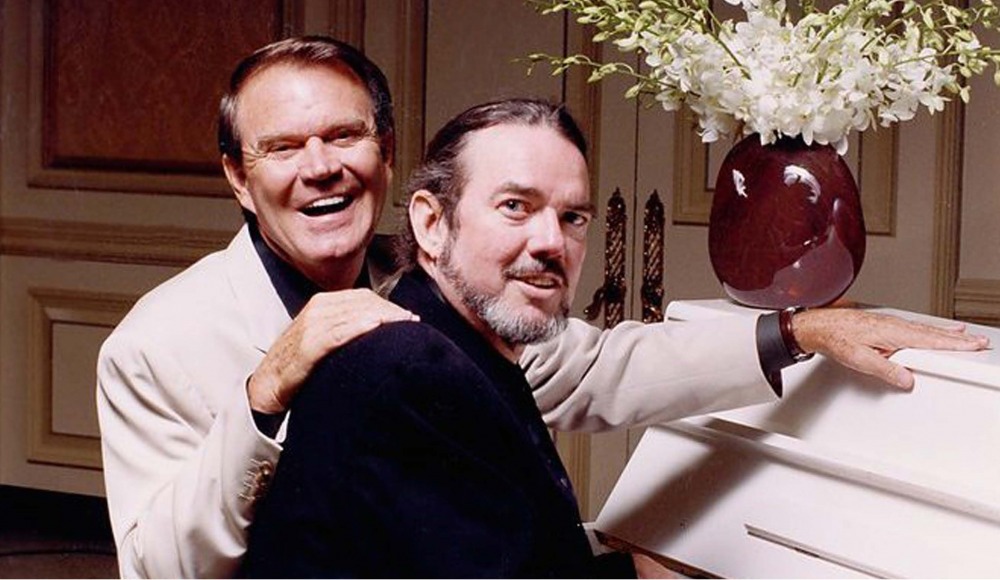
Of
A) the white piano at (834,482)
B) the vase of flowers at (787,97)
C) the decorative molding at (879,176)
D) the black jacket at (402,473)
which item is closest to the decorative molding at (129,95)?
the decorative molding at (879,176)

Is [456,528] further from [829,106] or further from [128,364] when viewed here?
[829,106]

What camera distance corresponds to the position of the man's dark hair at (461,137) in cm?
179

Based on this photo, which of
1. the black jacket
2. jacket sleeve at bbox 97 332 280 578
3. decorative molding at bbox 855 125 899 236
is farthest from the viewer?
decorative molding at bbox 855 125 899 236

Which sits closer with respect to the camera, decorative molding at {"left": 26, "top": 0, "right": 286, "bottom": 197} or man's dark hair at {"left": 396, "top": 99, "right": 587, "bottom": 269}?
man's dark hair at {"left": 396, "top": 99, "right": 587, "bottom": 269}

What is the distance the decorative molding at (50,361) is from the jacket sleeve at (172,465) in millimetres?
2962

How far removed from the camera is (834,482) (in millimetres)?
1941

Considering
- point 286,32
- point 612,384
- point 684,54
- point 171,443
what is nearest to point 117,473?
point 171,443

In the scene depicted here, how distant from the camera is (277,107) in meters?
2.21

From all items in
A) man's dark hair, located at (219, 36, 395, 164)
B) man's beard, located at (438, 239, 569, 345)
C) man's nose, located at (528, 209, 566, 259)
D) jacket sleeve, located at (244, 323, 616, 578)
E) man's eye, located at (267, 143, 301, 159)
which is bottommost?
jacket sleeve, located at (244, 323, 616, 578)

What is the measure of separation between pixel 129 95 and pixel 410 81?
1071 millimetres

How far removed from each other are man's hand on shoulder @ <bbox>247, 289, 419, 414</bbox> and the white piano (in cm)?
68

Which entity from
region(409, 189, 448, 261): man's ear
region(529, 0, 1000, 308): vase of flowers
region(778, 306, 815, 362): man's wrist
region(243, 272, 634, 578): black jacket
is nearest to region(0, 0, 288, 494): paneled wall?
region(529, 0, 1000, 308): vase of flowers

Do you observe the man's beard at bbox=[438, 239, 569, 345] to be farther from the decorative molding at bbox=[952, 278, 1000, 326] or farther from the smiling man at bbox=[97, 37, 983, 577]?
the decorative molding at bbox=[952, 278, 1000, 326]

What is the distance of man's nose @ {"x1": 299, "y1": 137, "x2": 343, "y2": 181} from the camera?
2.20 m
